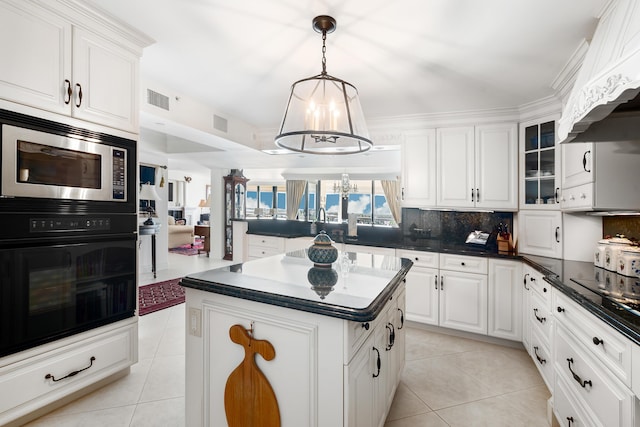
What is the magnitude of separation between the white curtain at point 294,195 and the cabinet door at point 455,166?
593 centimetres

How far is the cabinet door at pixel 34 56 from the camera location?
1.62 m

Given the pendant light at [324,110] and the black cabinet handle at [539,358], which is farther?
the black cabinet handle at [539,358]

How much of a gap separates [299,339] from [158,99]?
2.76m

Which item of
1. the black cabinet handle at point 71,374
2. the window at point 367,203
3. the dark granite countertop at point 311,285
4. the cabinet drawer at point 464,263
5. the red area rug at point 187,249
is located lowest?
the red area rug at point 187,249

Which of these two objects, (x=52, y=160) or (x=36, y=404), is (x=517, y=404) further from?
(x=52, y=160)

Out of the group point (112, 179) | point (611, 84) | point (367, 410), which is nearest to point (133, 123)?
point (112, 179)

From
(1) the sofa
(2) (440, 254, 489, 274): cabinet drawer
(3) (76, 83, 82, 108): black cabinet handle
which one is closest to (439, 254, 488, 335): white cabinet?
(2) (440, 254, 489, 274): cabinet drawer

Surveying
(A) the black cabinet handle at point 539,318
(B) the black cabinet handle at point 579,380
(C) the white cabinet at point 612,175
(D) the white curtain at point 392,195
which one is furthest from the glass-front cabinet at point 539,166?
(D) the white curtain at point 392,195

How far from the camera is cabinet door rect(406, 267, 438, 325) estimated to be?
11.4 ft

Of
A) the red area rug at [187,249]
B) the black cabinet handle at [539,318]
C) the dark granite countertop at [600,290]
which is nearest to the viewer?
the dark granite countertop at [600,290]

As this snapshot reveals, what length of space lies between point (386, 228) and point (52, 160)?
3602 mm

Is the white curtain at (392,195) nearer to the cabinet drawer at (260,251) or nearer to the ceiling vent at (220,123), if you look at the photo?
the cabinet drawer at (260,251)

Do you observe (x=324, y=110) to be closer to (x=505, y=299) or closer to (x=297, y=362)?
(x=297, y=362)

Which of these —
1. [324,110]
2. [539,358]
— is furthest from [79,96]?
[539,358]
